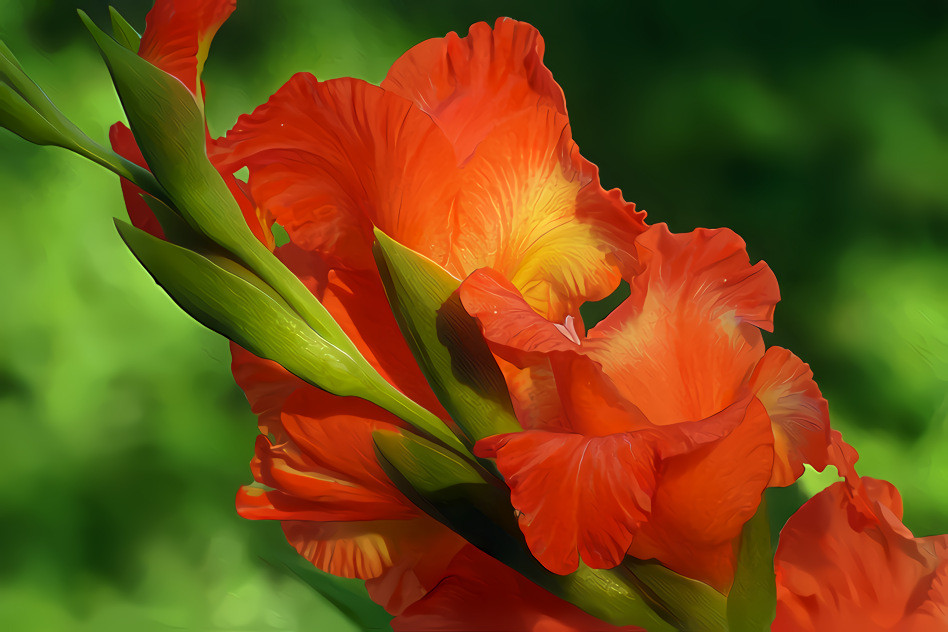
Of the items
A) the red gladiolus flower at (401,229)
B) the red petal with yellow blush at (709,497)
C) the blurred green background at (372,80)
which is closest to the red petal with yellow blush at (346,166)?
the red gladiolus flower at (401,229)

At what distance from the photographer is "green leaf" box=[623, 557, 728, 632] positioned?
0.85ft

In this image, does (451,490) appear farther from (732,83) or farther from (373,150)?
(732,83)

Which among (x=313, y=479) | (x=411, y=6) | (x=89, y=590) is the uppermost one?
(x=411, y=6)

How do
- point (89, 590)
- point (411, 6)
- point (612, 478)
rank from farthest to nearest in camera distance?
1. point (411, 6)
2. point (89, 590)
3. point (612, 478)

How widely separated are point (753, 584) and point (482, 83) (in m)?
0.19

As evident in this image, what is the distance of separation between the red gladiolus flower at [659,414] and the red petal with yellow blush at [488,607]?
38mm

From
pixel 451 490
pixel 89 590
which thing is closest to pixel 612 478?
pixel 451 490

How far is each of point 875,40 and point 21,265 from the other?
51 cm

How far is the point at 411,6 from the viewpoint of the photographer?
0.55 m

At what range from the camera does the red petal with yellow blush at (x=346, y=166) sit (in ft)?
0.84

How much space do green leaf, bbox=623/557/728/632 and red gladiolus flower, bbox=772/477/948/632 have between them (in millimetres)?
38

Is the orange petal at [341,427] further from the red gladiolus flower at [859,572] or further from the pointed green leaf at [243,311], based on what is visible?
the red gladiolus flower at [859,572]

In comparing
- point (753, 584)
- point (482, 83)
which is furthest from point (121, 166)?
point (753, 584)

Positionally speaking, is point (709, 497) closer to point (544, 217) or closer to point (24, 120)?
point (544, 217)
